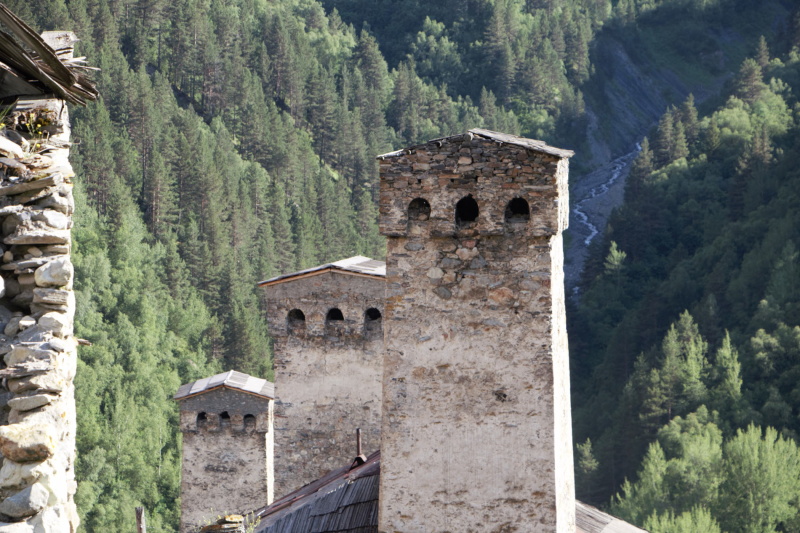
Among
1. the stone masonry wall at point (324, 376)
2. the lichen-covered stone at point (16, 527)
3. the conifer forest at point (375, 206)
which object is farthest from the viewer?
the conifer forest at point (375, 206)

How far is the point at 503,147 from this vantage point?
9.88 meters

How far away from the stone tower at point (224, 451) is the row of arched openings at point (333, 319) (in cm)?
273

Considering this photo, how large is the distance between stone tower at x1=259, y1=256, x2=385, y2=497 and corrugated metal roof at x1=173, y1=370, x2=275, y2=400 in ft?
8.39

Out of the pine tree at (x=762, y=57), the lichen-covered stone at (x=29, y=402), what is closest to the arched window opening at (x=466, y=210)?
the lichen-covered stone at (x=29, y=402)

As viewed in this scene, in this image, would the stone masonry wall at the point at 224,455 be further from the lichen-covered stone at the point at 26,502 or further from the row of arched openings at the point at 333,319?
the lichen-covered stone at the point at 26,502

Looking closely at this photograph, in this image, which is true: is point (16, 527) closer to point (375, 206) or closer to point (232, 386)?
point (232, 386)

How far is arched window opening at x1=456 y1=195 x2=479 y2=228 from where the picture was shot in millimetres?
10023

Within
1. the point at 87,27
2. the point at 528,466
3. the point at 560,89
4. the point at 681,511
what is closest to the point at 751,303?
the point at 681,511

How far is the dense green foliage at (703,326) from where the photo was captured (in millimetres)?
46781

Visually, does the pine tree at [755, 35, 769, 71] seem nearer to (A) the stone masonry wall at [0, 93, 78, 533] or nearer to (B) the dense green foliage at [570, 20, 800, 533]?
(B) the dense green foliage at [570, 20, 800, 533]

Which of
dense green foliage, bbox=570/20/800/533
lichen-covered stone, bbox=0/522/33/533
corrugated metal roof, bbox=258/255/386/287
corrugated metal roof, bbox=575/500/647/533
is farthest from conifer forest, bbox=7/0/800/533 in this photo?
lichen-covered stone, bbox=0/522/33/533

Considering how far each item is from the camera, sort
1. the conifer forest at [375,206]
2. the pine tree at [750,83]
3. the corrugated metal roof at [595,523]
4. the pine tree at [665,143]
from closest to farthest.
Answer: the corrugated metal roof at [595,523] → the conifer forest at [375,206] → the pine tree at [665,143] → the pine tree at [750,83]

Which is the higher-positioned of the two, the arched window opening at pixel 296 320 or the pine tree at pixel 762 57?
the pine tree at pixel 762 57

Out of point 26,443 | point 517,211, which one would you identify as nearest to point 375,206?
point 517,211
